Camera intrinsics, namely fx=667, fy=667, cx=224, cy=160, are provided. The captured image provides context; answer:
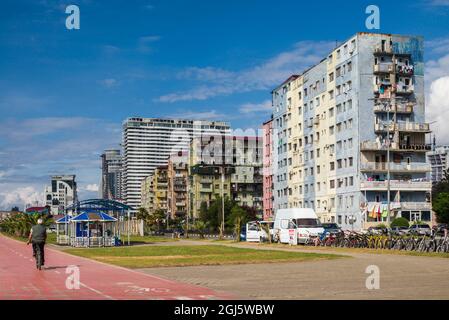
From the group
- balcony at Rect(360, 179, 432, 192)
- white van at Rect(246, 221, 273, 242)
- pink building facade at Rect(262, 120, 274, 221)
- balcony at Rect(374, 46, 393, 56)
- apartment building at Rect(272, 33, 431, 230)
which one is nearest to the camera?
white van at Rect(246, 221, 273, 242)

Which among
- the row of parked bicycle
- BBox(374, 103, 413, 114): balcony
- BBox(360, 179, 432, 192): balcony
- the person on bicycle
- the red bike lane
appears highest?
BBox(374, 103, 413, 114): balcony

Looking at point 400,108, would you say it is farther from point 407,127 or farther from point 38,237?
point 38,237

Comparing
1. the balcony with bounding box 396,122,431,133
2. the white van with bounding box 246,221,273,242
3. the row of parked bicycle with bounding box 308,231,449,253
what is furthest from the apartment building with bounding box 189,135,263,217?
the row of parked bicycle with bounding box 308,231,449,253

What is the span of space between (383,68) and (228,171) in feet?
247

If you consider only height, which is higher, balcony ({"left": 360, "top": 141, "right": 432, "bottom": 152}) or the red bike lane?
balcony ({"left": 360, "top": 141, "right": 432, "bottom": 152})

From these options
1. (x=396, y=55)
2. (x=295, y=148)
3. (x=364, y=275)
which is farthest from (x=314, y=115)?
(x=364, y=275)

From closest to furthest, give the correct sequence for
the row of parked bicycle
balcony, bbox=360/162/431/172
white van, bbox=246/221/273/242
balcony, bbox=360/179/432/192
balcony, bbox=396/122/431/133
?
the row of parked bicycle
white van, bbox=246/221/273/242
balcony, bbox=360/179/432/192
balcony, bbox=360/162/431/172
balcony, bbox=396/122/431/133

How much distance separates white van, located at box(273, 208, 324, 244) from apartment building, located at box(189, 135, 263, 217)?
101318mm

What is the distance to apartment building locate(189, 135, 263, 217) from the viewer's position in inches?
6265

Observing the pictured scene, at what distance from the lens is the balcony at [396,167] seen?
8769cm

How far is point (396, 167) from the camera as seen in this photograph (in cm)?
8938

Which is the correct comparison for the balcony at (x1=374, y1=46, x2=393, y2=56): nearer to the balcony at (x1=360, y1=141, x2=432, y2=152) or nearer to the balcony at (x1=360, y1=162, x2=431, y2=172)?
the balcony at (x1=360, y1=141, x2=432, y2=152)

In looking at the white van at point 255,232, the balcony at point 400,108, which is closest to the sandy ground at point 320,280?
the white van at point 255,232

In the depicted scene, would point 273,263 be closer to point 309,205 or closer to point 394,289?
point 394,289
